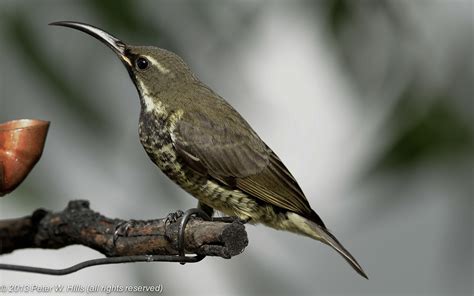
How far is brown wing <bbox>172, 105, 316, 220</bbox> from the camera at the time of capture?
4715 mm

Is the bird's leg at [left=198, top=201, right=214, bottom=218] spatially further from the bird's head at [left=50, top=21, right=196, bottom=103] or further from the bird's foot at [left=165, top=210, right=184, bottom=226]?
the bird's foot at [left=165, top=210, right=184, bottom=226]

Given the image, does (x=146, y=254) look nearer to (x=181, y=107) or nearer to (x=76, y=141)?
(x=181, y=107)

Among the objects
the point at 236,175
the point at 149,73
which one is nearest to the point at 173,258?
the point at 236,175

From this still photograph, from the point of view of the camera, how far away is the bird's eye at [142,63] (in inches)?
196

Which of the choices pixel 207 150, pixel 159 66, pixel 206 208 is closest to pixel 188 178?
pixel 207 150

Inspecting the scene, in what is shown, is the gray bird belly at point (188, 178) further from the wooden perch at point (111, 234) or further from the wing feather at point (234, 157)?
the wooden perch at point (111, 234)

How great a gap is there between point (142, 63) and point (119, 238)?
1235 millimetres

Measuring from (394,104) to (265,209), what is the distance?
4.43ft

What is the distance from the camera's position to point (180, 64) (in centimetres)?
505

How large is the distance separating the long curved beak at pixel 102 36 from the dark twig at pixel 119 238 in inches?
34.9

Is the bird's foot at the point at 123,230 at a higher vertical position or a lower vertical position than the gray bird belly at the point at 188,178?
lower

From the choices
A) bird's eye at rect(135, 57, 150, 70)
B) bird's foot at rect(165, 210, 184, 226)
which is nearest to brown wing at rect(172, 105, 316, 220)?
bird's eye at rect(135, 57, 150, 70)

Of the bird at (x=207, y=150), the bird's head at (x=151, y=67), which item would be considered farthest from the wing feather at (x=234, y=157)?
the bird's head at (x=151, y=67)

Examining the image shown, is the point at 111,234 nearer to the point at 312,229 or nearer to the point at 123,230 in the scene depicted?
→ the point at 123,230
